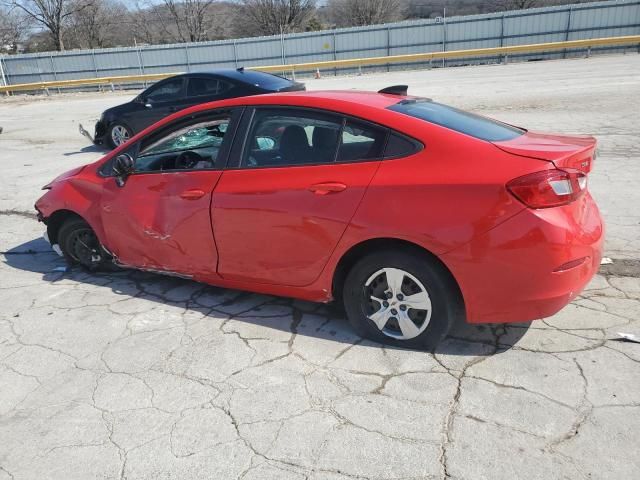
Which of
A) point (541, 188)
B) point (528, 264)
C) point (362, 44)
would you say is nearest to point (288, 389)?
point (528, 264)

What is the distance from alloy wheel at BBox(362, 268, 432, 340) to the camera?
3.14 meters

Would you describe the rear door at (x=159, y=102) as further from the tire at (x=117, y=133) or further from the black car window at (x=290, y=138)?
the black car window at (x=290, y=138)

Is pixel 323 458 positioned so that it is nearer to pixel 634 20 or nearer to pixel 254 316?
pixel 254 316

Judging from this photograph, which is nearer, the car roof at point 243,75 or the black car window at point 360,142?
the black car window at point 360,142

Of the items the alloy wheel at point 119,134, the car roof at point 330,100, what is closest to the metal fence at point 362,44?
the alloy wheel at point 119,134

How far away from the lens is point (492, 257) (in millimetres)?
2861

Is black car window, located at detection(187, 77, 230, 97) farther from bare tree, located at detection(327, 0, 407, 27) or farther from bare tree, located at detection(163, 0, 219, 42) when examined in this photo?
bare tree, located at detection(163, 0, 219, 42)

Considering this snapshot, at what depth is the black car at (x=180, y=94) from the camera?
33.5 feet

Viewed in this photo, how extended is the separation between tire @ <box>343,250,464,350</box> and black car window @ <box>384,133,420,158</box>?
585mm

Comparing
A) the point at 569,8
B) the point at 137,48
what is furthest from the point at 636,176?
the point at 137,48

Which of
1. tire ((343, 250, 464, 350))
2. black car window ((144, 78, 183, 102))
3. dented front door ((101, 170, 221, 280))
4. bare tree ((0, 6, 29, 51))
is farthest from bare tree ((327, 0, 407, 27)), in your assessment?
tire ((343, 250, 464, 350))

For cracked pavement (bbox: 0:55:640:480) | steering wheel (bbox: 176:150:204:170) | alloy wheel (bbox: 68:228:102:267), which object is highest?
steering wheel (bbox: 176:150:204:170)

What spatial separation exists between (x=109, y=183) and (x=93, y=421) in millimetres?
2145

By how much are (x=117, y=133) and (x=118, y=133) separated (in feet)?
0.09
